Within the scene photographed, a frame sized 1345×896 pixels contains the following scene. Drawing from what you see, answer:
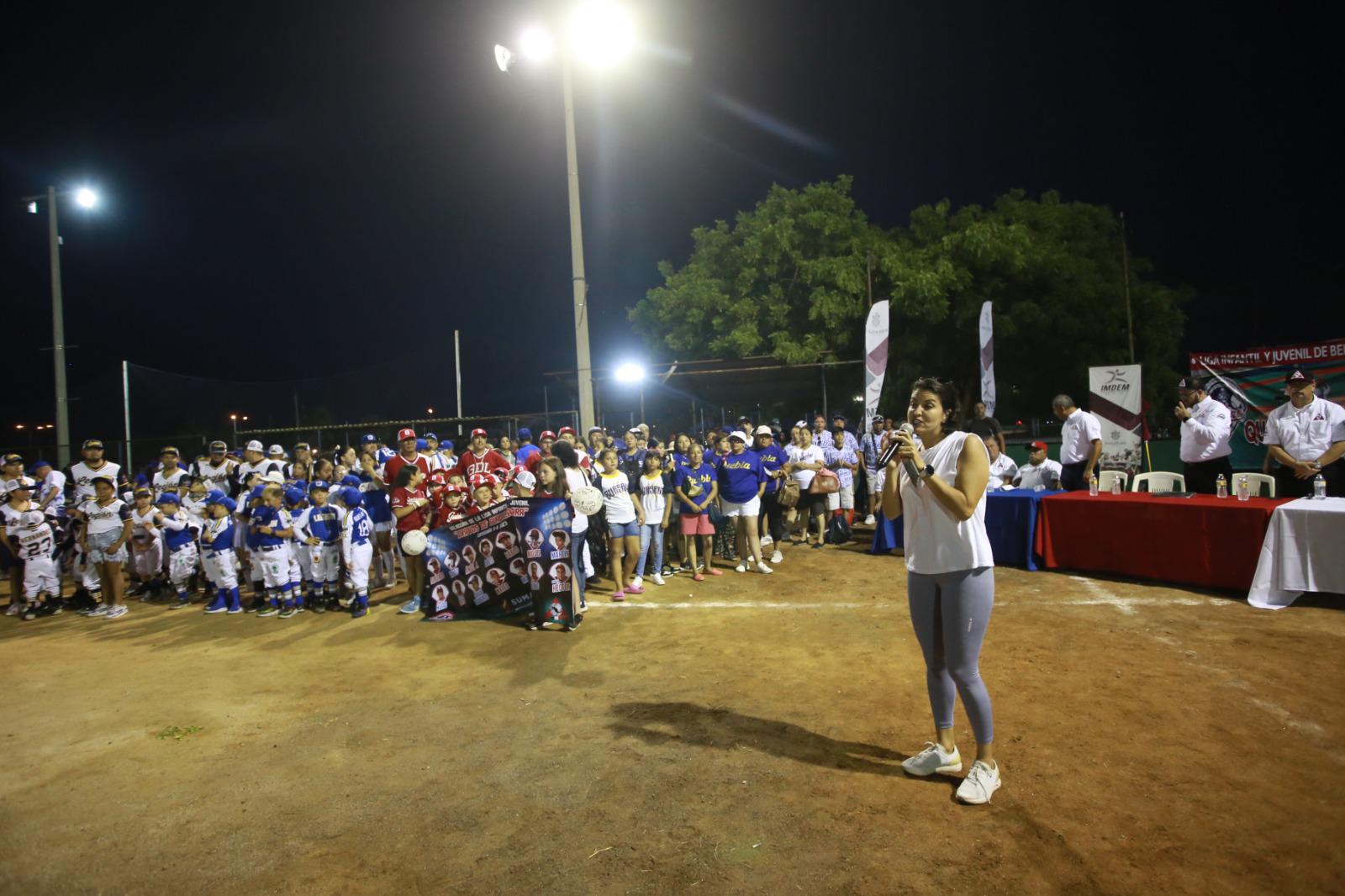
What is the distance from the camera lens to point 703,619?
269 inches

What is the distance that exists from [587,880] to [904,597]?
17.2 feet

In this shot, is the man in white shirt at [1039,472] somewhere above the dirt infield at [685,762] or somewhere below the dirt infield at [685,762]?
above

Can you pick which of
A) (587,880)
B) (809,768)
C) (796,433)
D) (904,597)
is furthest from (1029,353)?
(587,880)

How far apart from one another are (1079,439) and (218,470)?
11917 millimetres

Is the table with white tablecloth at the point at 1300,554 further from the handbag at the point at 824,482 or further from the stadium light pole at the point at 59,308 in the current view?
the stadium light pole at the point at 59,308

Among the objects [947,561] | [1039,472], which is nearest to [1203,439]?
[1039,472]

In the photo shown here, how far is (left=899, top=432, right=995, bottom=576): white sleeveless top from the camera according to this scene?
125 inches

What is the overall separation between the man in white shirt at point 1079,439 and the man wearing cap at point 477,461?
6.94 metres

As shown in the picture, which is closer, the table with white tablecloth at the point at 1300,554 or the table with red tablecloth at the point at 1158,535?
the table with white tablecloth at the point at 1300,554

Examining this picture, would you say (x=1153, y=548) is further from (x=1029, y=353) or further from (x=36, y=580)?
(x=1029, y=353)

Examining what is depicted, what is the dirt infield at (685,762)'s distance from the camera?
2.89 metres

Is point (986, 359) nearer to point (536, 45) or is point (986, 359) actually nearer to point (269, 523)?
point (536, 45)

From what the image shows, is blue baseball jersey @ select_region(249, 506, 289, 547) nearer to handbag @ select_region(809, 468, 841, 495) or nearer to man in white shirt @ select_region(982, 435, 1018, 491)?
handbag @ select_region(809, 468, 841, 495)

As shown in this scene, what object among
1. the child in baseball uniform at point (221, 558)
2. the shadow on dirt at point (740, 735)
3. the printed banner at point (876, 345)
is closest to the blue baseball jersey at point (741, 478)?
the shadow on dirt at point (740, 735)
